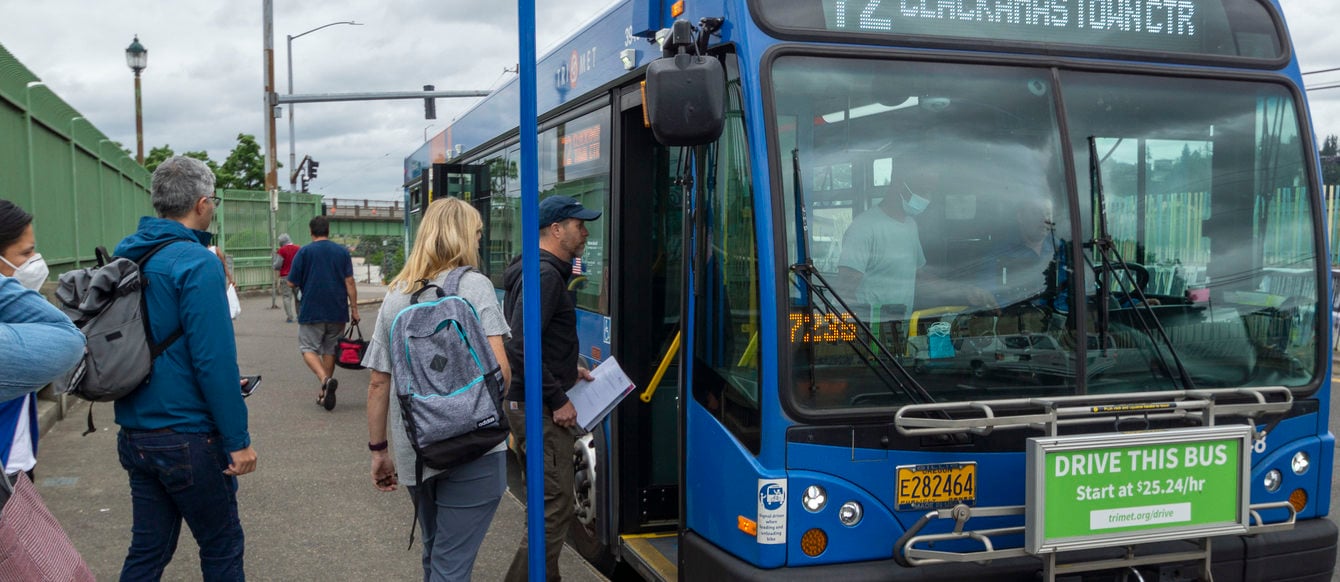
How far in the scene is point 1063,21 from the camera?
13.3ft

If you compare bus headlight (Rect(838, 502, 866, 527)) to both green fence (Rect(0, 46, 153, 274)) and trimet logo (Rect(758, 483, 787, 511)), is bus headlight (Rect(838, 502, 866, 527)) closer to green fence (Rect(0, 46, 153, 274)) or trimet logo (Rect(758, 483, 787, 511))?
trimet logo (Rect(758, 483, 787, 511))

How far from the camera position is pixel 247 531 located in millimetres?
6449

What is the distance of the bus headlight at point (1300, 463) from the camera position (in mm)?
4309

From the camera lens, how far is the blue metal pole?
3314 millimetres

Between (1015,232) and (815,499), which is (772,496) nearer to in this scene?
(815,499)

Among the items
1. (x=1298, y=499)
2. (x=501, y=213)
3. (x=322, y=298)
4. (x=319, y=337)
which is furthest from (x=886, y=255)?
(x=319, y=337)

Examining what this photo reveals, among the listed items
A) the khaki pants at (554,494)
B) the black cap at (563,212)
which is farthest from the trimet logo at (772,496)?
the black cap at (563,212)

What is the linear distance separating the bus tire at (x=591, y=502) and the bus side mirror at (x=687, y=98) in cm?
203

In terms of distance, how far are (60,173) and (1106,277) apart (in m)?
12.7

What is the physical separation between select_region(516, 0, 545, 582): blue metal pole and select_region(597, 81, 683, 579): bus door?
56.5 inches

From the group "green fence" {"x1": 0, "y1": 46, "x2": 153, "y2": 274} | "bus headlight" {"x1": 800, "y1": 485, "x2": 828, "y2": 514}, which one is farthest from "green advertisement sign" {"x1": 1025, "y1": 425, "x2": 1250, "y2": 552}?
"green fence" {"x1": 0, "y1": 46, "x2": 153, "y2": 274}

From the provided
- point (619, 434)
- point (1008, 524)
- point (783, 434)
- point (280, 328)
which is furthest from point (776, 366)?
point (280, 328)

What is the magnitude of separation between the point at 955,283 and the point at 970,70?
743 millimetres

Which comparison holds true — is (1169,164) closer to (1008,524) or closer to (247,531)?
(1008,524)
